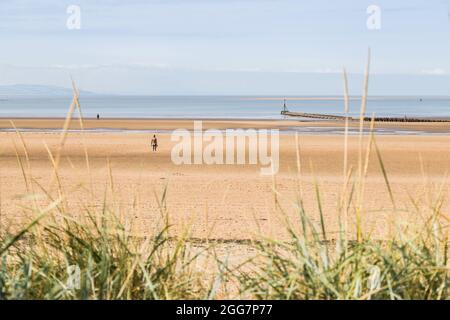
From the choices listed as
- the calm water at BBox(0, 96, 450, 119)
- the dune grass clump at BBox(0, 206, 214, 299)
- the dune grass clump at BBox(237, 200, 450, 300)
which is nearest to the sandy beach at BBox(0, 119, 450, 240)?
the dune grass clump at BBox(0, 206, 214, 299)

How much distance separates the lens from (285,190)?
52.0ft

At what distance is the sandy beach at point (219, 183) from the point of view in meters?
10.7

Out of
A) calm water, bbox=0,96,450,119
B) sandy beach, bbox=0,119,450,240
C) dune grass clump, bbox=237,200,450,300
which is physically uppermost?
calm water, bbox=0,96,450,119

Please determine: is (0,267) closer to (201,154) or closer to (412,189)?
(412,189)

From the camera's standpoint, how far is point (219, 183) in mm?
17188

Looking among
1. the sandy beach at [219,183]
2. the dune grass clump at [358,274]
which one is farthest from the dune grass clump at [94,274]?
Answer: the sandy beach at [219,183]

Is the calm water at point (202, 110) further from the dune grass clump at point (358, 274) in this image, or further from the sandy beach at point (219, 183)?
the dune grass clump at point (358, 274)

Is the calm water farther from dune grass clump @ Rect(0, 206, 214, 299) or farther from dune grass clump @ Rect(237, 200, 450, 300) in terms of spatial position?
dune grass clump @ Rect(0, 206, 214, 299)

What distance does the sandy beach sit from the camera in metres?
10.7

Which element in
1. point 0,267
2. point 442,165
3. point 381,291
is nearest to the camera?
point 381,291

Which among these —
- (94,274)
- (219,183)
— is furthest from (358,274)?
(219,183)

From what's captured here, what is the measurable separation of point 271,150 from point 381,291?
2475cm

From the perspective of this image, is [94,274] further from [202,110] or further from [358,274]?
[202,110]
